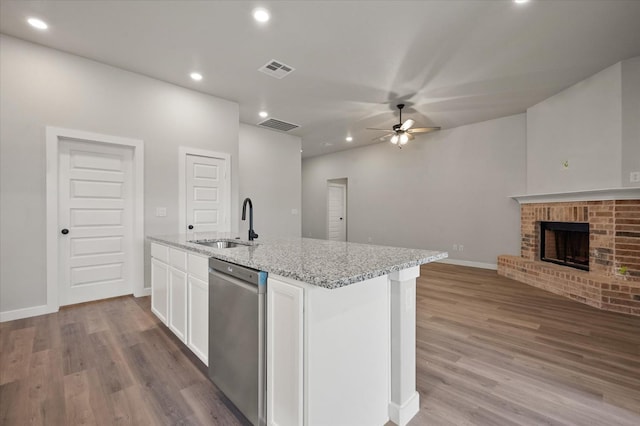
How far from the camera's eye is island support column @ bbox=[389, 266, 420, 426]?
4.83 feet

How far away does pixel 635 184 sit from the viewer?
10.8 ft

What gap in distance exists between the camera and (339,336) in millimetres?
1232

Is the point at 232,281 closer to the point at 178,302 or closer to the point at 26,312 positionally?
the point at 178,302

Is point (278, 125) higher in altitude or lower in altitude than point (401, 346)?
higher

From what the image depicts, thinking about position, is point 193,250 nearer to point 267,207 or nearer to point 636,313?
point 267,207

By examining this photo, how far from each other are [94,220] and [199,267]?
2.55 metres

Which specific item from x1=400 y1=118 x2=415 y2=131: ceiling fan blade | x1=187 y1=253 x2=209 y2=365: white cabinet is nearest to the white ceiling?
x1=400 y1=118 x2=415 y2=131: ceiling fan blade

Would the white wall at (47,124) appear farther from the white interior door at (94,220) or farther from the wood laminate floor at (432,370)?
the wood laminate floor at (432,370)

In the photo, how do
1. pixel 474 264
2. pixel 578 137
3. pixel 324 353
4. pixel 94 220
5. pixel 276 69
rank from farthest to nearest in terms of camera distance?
pixel 474 264 < pixel 578 137 < pixel 276 69 < pixel 94 220 < pixel 324 353

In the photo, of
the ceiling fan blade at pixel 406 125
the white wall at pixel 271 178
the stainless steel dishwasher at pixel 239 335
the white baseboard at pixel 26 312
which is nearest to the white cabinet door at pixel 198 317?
the stainless steel dishwasher at pixel 239 335

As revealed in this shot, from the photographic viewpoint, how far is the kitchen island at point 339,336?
113cm

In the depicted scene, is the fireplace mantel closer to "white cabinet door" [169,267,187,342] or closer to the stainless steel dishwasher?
the stainless steel dishwasher

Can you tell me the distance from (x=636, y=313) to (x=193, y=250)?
4.60 metres

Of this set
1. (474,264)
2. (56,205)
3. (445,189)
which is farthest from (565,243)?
(56,205)
